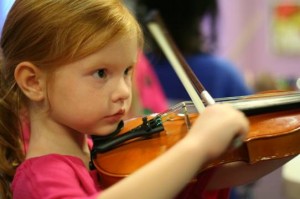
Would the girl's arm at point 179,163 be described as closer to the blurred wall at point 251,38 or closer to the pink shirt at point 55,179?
the pink shirt at point 55,179

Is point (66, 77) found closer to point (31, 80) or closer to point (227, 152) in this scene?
point (31, 80)

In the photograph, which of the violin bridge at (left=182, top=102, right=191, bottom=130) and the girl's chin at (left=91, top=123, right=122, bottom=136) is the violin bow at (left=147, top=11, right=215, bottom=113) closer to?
the violin bridge at (left=182, top=102, right=191, bottom=130)

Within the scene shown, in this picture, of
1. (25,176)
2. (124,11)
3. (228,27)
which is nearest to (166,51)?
(124,11)

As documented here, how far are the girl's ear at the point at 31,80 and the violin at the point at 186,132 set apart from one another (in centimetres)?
13

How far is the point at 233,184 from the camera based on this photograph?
0.85 meters

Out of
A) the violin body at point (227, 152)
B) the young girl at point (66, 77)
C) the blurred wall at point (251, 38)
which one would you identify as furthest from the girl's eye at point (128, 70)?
the blurred wall at point (251, 38)

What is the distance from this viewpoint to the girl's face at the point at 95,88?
0.68 metres

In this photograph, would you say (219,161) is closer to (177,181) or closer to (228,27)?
(177,181)

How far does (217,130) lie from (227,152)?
0.36ft

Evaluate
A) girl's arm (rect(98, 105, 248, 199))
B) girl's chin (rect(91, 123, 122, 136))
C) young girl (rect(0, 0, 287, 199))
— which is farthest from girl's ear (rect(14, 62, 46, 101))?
girl's arm (rect(98, 105, 248, 199))

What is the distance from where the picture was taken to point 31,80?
0.72 metres

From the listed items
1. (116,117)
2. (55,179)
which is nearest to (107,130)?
(116,117)

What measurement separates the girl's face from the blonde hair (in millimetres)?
15

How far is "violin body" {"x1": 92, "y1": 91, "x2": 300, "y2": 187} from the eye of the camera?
0.69 meters
